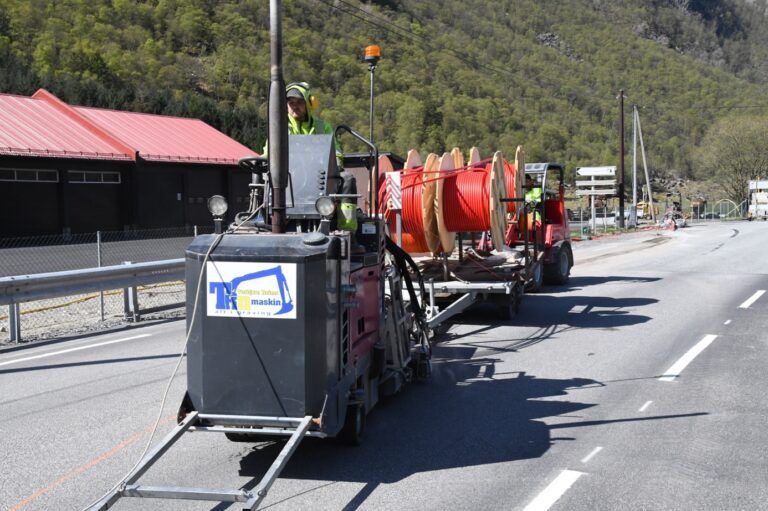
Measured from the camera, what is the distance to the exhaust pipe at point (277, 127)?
5.88 metres

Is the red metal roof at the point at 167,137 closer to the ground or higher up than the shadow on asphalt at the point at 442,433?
higher up

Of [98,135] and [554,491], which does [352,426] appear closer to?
[554,491]

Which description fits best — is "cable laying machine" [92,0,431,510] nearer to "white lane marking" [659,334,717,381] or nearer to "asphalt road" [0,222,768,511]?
"asphalt road" [0,222,768,511]

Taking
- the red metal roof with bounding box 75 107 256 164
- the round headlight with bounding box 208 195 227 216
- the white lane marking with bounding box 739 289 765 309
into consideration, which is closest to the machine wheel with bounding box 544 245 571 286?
the white lane marking with bounding box 739 289 765 309

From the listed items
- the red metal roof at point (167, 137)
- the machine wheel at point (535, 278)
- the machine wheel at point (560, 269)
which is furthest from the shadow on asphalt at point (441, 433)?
the red metal roof at point (167, 137)

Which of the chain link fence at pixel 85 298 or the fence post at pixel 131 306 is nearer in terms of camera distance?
the chain link fence at pixel 85 298

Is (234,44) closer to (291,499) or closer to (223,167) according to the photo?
(223,167)

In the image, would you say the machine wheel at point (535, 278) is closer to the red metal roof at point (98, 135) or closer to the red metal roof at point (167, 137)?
the red metal roof at point (167, 137)

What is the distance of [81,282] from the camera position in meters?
12.6

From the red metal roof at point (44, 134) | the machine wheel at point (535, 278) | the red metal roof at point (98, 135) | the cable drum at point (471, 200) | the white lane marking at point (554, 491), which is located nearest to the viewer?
the white lane marking at point (554, 491)

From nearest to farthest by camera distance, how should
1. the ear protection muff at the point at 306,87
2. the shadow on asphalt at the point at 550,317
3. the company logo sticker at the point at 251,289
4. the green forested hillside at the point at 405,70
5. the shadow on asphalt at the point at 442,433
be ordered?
the company logo sticker at the point at 251,289, the shadow on asphalt at the point at 442,433, the ear protection muff at the point at 306,87, the shadow on asphalt at the point at 550,317, the green forested hillside at the point at 405,70

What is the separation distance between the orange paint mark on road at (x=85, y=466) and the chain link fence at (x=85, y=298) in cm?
583

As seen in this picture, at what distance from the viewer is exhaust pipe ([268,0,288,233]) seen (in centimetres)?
588

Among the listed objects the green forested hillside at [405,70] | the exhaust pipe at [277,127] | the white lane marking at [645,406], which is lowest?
the white lane marking at [645,406]
